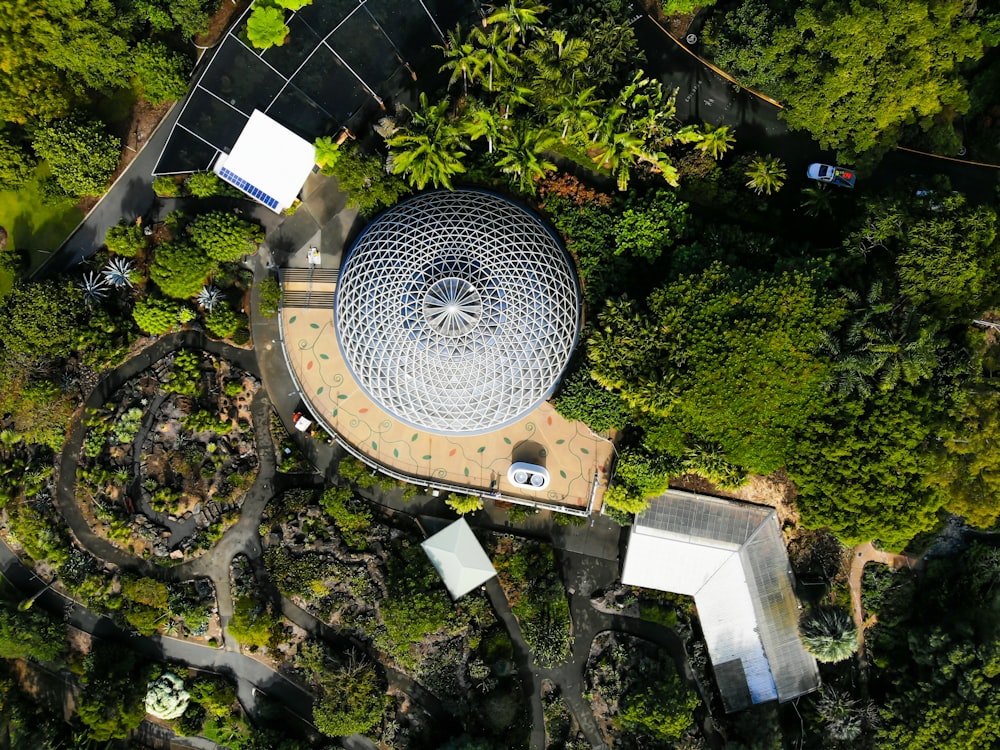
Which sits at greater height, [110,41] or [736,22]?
[736,22]

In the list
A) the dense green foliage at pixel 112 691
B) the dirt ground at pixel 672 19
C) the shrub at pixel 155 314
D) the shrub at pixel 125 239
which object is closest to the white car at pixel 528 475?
the shrub at pixel 155 314

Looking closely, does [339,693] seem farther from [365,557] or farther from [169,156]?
[169,156]

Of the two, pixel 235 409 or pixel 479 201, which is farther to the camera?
pixel 235 409

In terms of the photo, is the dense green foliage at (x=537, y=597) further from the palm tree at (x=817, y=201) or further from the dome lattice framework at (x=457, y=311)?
the palm tree at (x=817, y=201)

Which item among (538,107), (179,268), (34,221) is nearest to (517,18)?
(538,107)

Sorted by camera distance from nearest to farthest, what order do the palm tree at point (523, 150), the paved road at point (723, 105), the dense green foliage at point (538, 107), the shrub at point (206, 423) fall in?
the dense green foliage at point (538, 107) → the palm tree at point (523, 150) → the shrub at point (206, 423) → the paved road at point (723, 105)

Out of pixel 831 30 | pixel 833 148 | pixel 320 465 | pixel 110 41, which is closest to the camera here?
pixel 831 30

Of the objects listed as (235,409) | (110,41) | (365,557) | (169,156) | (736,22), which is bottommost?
(365,557)

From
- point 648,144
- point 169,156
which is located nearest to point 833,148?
point 648,144
